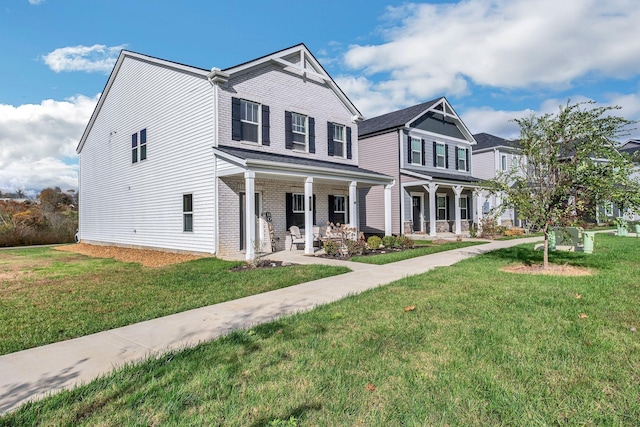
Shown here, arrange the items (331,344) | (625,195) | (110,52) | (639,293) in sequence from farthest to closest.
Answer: (110,52) < (625,195) < (639,293) < (331,344)

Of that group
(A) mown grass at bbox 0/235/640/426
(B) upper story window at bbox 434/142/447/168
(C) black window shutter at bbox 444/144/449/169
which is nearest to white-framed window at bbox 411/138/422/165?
(B) upper story window at bbox 434/142/447/168

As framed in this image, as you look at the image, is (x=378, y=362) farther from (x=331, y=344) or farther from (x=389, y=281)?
(x=389, y=281)

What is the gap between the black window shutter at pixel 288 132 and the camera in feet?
47.4

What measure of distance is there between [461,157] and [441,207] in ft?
12.3

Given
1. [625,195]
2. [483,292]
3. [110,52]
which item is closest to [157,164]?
[110,52]

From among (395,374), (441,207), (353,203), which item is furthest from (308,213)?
(441,207)

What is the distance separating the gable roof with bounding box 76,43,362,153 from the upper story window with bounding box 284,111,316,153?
6.16ft

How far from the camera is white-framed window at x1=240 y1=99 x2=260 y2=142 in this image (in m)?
13.2

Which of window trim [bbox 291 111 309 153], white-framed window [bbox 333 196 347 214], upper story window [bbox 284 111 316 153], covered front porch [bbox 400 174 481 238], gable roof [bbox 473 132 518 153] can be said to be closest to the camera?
upper story window [bbox 284 111 316 153]

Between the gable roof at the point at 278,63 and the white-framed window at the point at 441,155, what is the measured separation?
685cm

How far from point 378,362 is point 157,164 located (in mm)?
14069

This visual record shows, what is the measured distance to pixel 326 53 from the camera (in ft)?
53.4

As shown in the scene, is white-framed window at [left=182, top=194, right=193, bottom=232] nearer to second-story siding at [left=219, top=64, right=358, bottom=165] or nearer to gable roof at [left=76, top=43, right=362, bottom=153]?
second-story siding at [left=219, top=64, right=358, bottom=165]

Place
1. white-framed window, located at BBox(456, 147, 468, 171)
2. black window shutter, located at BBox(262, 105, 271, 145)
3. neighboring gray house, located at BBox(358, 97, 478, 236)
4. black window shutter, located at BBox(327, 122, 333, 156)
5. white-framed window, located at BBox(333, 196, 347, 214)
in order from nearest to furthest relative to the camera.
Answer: black window shutter, located at BBox(262, 105, 271, 145) < black window shutter, located at BBox(327, 122, 333, 156) < white-framed window, located at BBox(333, 196, 347, 214) < neighboring gray house, located at BBox(358, 97, 478, 236) < white-framed window, located at BBox(456, 147, 468, 171)
